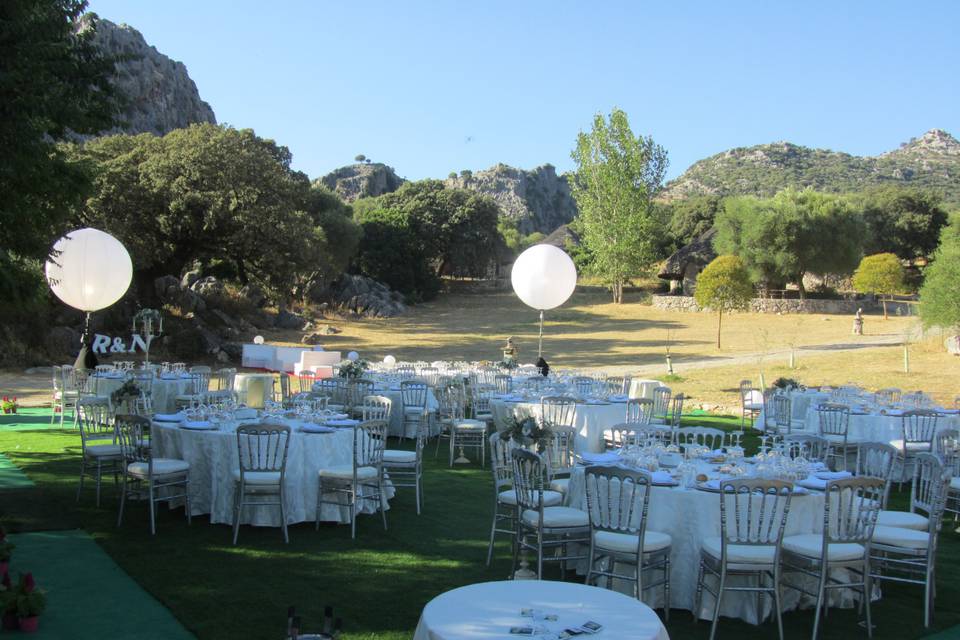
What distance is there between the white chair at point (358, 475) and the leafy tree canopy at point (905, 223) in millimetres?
55058

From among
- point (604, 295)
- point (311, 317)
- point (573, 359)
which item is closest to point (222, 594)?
point (573, 359)

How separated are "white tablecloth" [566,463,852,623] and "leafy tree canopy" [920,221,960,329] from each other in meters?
17.9

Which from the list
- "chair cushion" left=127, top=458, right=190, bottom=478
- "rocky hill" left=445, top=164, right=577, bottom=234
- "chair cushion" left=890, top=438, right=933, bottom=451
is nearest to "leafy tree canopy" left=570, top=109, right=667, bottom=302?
"chair cushion" left=890, top=438, right=933, bottom=451

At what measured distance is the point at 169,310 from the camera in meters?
27.0

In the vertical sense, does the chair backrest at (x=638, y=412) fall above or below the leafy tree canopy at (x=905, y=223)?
below

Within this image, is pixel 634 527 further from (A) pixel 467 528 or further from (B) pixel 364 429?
(B) pixel 364 429

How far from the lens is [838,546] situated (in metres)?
5.01

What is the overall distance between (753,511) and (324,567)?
3.08m

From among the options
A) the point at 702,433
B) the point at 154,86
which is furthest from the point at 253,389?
the point at 154,86

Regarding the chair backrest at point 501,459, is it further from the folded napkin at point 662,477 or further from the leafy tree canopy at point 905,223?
the leafy tree canopy at point 905,223

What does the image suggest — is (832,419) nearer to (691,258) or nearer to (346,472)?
(346,472)

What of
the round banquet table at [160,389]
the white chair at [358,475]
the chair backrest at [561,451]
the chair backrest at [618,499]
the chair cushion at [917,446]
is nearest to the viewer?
the chair backrest at [618,499]

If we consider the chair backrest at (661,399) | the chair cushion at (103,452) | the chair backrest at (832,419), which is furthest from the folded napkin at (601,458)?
the chair backrest at (661,399)

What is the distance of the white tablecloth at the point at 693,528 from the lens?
5.14 m
